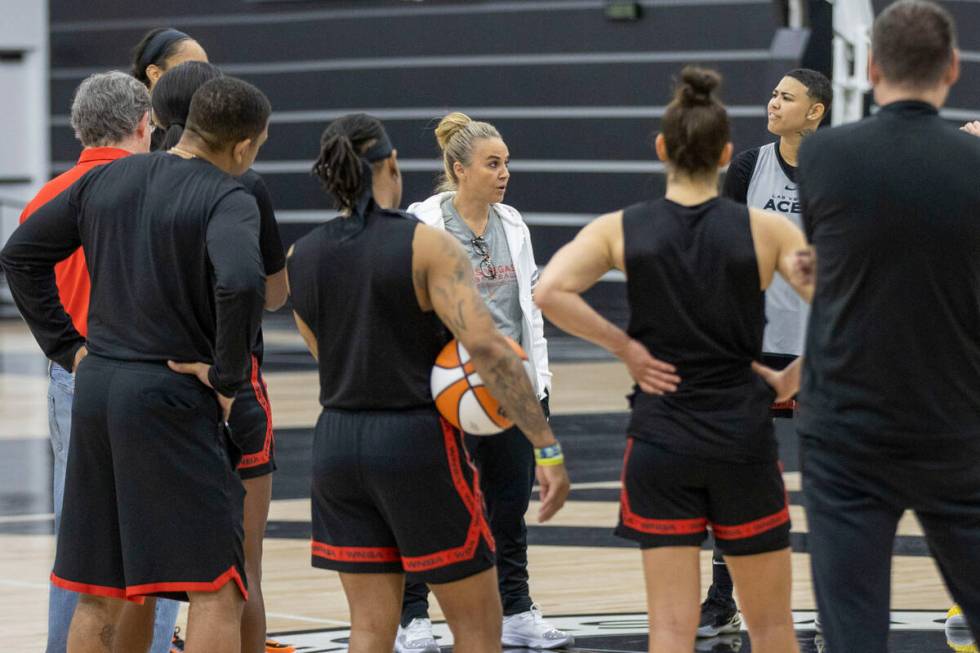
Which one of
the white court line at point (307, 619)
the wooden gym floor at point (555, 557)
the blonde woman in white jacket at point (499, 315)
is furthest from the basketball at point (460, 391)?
the white court line at point (307, 619)

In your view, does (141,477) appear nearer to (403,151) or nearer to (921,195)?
(921,195)

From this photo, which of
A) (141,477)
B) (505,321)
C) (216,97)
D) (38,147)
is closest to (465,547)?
(141,477)

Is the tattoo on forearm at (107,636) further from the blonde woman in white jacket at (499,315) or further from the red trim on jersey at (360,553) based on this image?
the blonde woman in white jacket at (499,315)

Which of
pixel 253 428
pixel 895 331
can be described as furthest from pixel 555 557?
pixel 895 331

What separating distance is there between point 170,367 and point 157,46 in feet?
5.51

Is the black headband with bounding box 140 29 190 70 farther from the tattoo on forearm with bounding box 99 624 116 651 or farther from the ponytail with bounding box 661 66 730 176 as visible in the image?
the ponytail with bounding box 661 66 730 176

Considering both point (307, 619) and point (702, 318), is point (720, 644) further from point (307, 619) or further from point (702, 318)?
point (702, 318)

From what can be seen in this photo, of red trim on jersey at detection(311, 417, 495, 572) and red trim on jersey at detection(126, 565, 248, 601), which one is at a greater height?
red trim on jersey at detection(311, 417, 495, 572)

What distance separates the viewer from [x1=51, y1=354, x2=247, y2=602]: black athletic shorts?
163 inches

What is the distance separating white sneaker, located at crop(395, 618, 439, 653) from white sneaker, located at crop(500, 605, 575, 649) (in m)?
0.26

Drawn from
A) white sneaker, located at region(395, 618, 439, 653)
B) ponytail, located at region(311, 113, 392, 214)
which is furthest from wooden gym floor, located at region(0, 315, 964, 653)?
ponytail, located at region(311, 113, 392, 214)

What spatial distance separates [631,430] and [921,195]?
0.89m

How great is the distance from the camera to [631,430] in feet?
12.8

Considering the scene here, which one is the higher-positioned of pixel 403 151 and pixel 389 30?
pixel 389 30
